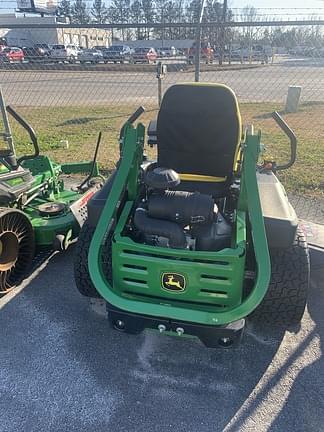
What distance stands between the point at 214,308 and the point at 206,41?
14.2 feet

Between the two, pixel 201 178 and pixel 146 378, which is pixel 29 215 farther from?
pixel 146 378

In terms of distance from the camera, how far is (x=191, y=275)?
6.96ft

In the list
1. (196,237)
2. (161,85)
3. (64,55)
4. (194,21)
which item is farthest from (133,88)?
(196,237)

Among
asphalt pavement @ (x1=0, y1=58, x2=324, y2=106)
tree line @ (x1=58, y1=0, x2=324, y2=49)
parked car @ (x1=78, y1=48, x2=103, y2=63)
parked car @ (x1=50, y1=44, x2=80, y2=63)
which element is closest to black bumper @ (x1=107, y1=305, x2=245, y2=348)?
tree line @ (x1=58, y1=0, x2=324, y2=49)

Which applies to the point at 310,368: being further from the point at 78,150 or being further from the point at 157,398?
the point at 78,150

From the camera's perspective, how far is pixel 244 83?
1412 cm

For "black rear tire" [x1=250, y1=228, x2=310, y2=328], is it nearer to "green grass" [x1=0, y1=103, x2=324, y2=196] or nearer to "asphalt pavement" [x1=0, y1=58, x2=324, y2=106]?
"green grass" [x1=0, y1=103, x2=324, y2=196]

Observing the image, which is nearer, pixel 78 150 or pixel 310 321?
pixel 310 321

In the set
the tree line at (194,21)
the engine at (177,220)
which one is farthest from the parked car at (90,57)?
the engine at (177,220)

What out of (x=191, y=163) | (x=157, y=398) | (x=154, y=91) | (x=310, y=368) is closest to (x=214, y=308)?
(x=157, y=398)

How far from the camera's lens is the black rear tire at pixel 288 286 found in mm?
2449

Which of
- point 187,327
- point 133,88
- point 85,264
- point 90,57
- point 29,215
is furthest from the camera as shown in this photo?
point 133,88

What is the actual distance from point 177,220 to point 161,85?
6689 mm

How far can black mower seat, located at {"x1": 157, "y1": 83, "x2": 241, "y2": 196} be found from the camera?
276 centimetres
